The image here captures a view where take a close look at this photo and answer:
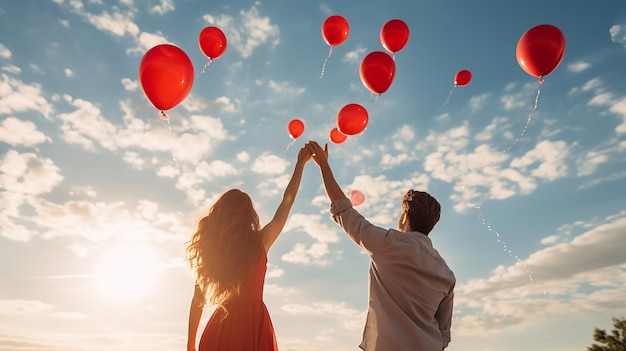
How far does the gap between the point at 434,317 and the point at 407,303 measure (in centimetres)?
40

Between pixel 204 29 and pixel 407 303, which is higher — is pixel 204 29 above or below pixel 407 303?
above

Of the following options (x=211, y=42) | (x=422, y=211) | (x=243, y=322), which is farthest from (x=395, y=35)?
(x=243, y=322)

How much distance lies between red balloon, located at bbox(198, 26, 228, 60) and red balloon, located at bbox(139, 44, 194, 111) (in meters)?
1.91

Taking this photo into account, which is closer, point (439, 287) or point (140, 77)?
point (439, 287)

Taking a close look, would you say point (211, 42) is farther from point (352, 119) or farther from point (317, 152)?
point (317, 152)

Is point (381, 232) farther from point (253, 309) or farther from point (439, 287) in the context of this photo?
point (253, 309)

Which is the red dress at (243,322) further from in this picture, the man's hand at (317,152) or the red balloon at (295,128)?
the red balloon at (295,128)

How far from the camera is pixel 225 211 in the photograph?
11.4 ft

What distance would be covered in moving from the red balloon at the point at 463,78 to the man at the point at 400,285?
5.76m

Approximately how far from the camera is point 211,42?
24.4ft

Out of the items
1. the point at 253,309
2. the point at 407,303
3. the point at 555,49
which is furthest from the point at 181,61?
the point at 555,49

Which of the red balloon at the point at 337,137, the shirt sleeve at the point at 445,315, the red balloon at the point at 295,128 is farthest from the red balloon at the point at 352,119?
the shirt sleeve at the point at 445,315

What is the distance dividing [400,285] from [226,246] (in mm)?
1206

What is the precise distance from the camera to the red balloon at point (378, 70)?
21.0ft
